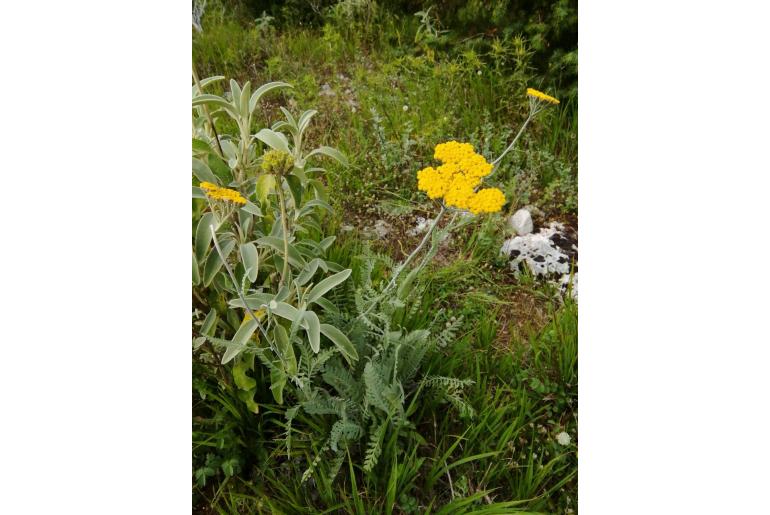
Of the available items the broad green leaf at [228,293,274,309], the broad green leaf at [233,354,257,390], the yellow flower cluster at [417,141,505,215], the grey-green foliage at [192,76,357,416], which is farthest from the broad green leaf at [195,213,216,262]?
the yellow flower cluster at [417,141,505,215]

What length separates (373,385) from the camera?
3.18ft

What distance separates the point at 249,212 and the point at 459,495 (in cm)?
68

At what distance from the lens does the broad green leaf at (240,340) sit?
96cm

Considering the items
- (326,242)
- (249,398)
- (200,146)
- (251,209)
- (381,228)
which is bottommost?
(249,398)

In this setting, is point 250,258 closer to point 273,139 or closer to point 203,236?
point 203,236

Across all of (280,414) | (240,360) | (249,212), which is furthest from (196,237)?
(280,414)

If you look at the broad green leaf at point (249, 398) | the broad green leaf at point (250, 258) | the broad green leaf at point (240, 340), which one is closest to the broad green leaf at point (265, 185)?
the broad green leaf at point (250, 258)

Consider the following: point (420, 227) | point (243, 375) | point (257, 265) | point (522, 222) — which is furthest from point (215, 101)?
point (522, 222)

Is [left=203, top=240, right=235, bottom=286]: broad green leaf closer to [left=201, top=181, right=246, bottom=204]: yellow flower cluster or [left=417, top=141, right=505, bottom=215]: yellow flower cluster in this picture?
[left=201, top=181, right=246, bottom=204]: yellow flower cluster

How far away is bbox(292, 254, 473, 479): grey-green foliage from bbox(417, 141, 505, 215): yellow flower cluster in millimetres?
226

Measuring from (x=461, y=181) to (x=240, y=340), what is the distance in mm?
485

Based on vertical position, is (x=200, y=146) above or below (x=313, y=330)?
above

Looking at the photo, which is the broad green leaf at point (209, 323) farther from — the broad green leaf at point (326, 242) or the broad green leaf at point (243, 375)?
the broad green leaf at point (326, 242)
